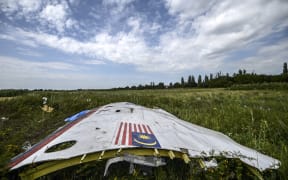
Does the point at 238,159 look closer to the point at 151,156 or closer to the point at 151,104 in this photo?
the point at 151,156

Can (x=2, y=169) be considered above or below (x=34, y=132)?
above

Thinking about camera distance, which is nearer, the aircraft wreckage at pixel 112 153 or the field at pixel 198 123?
the aircraft wreckage at pixel 112 153

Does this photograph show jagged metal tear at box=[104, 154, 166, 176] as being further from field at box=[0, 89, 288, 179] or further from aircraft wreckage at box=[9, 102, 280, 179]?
field at box=[0, 89, 288, 179]

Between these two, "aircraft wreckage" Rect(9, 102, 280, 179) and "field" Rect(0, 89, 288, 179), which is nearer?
"aircraft wreckage" Rect(9, 102, 280, 179)

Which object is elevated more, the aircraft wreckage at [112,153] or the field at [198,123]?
the aircraft wreckage at [112,153]

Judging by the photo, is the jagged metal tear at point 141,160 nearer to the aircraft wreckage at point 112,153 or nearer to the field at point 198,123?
the aircraft wreckage at point 112,153

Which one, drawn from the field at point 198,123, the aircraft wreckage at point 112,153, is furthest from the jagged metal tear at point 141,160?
the field at point 198,123

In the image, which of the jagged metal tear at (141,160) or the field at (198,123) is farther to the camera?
the field at (198,123)

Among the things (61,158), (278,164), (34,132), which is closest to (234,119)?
(278,164)

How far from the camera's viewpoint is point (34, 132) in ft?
11.3

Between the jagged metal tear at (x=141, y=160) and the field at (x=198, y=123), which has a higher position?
the jagged metal tear at (x=141, y=160)

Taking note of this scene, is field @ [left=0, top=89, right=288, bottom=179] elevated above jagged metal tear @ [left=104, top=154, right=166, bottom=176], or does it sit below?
below

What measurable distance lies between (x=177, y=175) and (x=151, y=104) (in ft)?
17.5

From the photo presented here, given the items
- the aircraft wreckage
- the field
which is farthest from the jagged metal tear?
the field
